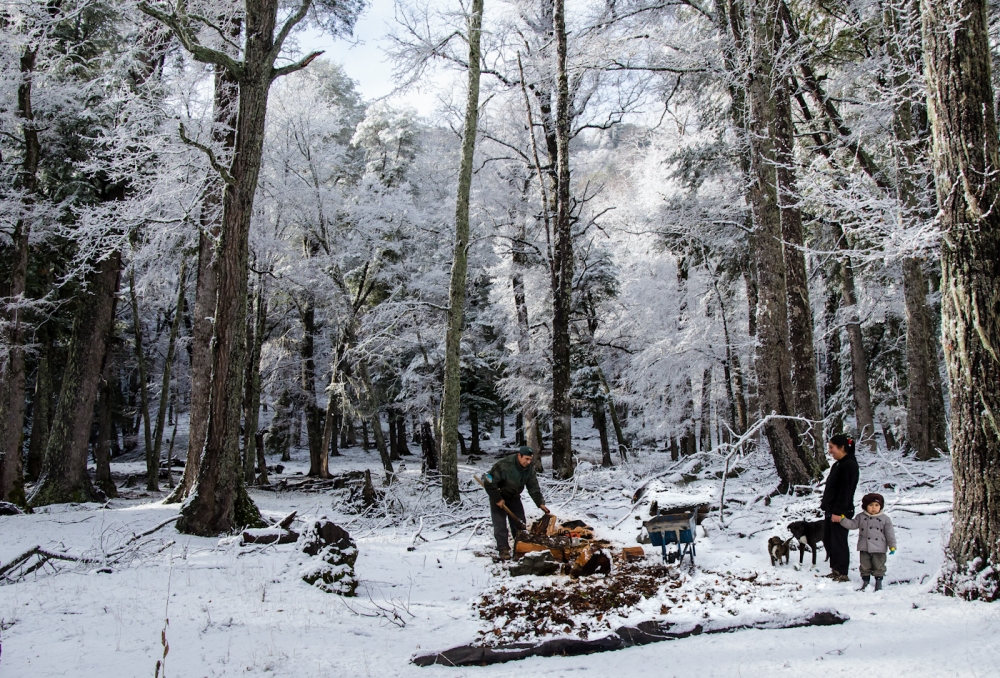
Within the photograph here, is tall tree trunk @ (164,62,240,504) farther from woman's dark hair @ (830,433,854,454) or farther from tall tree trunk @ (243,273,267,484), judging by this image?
woman's dark hair @ (830,433,854,454)

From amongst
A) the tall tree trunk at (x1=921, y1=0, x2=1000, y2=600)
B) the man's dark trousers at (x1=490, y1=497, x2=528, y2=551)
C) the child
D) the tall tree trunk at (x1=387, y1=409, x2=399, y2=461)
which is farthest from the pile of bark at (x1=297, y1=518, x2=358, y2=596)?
the tall tree trunk at (x1=387, y1=409, x2=399, y2=461)

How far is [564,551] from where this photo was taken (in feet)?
21.7

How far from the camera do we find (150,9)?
6785 millimetres

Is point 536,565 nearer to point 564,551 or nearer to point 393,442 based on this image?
point 564,551

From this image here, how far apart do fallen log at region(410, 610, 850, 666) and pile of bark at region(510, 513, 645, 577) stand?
1.73 metres

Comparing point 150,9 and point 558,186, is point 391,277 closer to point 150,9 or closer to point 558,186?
point 558,186

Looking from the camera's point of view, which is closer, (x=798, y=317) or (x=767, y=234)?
(x=767, y=234)

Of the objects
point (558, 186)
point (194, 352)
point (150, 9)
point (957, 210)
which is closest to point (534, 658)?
point (957, 210)

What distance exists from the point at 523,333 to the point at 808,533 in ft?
48.2

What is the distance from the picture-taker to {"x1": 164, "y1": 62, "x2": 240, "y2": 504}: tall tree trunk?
35.0 feet

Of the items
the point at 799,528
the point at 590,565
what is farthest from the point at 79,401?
the point at 799,528

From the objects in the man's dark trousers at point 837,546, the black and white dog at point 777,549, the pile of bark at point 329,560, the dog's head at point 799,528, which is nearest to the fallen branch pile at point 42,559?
the pile of bark at point 329,560

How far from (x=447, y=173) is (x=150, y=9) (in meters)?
14.3

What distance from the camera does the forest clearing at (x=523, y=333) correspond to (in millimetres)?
4328
